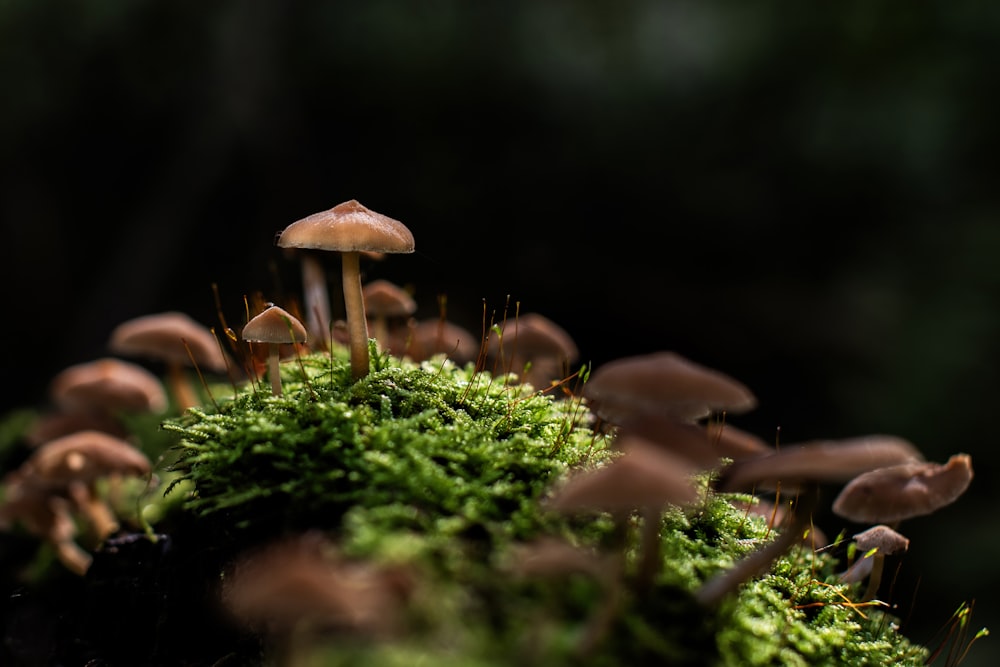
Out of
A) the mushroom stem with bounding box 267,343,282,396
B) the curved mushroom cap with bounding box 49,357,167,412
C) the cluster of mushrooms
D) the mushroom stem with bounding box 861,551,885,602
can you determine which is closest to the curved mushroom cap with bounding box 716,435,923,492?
the cluster of mushrooms

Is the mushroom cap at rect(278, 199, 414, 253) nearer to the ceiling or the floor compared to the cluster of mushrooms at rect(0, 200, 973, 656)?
nearer to the ceiling

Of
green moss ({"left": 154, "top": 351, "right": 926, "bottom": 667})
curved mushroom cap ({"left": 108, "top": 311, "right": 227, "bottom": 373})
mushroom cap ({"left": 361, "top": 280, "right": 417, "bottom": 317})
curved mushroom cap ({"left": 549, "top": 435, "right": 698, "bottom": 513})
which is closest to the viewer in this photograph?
curved mushroom cap ({"left": 549, "top": 435, "right": 698, "bottom": 513})

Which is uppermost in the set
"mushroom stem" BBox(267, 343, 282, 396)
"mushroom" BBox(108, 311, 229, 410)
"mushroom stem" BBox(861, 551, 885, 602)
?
"mushroom stem" BBox(267, 343, 282, 396)

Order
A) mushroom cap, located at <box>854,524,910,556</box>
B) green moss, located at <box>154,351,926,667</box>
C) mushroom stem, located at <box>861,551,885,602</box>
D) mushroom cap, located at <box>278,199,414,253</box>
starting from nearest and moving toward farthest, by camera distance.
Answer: green moss, located at <box>154,351,926,667</box>, mushroom cap, located at <box>278,199,414,253</box>, mushroom cap, located at <box>854,524,910,556</box>, mushroom stem, located at <box>861,551,885,602</box>

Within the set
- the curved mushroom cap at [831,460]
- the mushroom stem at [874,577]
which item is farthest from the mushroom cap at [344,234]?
the mushroom stem at [874,577]

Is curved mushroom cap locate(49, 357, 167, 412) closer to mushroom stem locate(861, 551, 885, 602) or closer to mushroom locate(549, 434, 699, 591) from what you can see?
mushroom locate(549, 434, 699, 591)

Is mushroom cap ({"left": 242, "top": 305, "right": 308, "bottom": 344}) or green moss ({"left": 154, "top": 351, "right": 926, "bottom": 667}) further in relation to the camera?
mushroom cap ({"left": 242, "top": 305, "right": 308, "bottom": 344})
